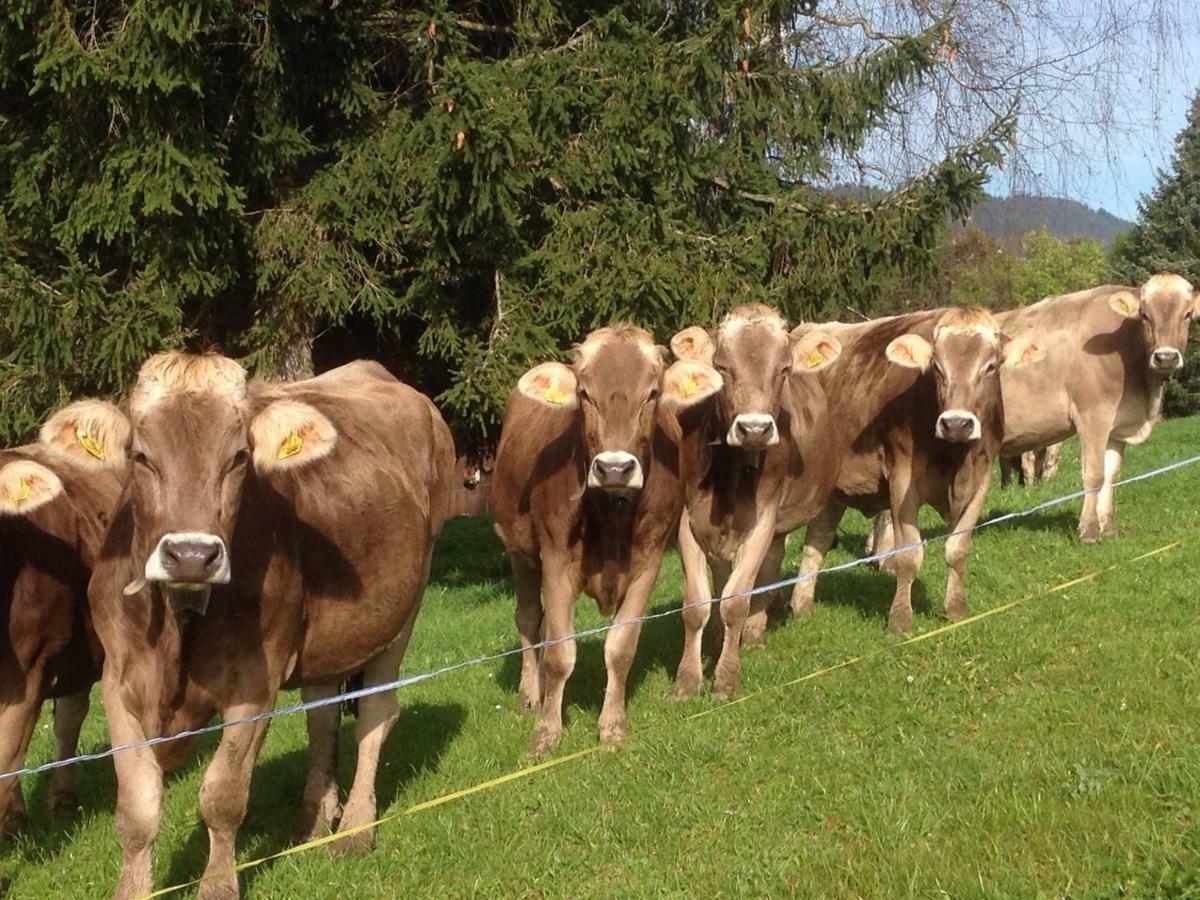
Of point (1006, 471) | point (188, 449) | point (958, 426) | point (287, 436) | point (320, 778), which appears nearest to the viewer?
point (188, 449)

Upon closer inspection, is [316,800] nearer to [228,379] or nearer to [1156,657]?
[228,379]

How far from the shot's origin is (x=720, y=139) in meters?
13.8

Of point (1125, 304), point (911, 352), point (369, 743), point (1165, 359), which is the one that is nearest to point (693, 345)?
point (911, 352)

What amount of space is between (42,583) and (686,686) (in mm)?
3968

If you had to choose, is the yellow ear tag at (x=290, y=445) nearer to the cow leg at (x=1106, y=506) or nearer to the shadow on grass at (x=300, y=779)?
the shadow on grass at (x=300, y=779)

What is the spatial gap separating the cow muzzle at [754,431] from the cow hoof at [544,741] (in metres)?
2.13

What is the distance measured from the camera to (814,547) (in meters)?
10.6

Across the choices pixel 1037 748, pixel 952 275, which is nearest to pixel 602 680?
pixel 1037 748

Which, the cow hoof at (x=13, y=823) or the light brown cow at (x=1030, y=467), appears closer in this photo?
the cow hoof at (x=13, y=823)

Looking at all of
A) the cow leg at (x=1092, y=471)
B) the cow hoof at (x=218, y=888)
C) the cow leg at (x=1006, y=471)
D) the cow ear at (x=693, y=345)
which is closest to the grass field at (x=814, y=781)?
the cow hoof at (x=218, y=888)

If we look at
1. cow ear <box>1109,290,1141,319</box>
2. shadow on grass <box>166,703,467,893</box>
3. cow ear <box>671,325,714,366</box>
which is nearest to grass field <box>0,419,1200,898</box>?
shadow on grass <box>166,703,467,893</box>

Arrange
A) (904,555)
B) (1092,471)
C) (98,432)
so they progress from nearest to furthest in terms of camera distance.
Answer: (98,432)
(904,555)
(1092,471)

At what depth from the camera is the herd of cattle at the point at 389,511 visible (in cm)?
489

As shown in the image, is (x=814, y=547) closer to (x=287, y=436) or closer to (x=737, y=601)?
(x=737, y=601)
